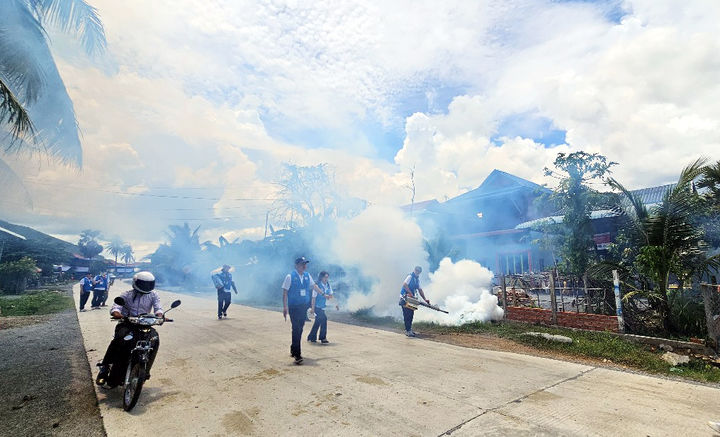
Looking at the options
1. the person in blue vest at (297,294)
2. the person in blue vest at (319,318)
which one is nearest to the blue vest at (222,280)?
the person in blue vest at (319,318)

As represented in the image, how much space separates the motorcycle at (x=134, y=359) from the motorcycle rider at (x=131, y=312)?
5 centimetres

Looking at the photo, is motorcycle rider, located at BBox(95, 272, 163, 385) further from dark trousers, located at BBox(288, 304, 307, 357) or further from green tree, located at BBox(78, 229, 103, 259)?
green tree, located at BBox(78, 229, 103, 259)

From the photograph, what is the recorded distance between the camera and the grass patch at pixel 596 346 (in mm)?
5473

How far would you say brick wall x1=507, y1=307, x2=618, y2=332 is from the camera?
780 centimetres

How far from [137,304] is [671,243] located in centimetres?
947

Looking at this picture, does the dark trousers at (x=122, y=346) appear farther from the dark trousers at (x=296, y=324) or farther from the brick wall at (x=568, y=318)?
the brick wall at (x=568, y=318)

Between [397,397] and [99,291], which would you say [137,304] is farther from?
[99,291]

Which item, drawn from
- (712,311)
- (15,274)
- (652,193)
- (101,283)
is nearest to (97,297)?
(101,283)

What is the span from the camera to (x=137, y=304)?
4520 mm

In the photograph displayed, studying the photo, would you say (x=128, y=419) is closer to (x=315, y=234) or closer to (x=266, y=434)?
(x=266, y=434)

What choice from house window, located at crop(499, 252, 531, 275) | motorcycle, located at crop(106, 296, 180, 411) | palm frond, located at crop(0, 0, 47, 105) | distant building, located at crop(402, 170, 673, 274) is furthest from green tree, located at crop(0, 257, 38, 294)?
house window, located at crop(499, 252, 531, 275)

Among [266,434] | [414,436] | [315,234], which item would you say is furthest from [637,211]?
[315,234]

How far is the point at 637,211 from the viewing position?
318 inches

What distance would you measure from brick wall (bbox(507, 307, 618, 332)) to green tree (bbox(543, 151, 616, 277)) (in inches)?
68.3
